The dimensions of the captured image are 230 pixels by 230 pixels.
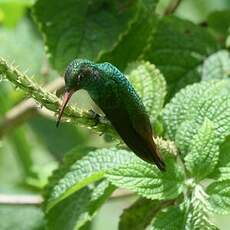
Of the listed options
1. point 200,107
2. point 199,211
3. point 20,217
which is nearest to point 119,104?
point 199,211

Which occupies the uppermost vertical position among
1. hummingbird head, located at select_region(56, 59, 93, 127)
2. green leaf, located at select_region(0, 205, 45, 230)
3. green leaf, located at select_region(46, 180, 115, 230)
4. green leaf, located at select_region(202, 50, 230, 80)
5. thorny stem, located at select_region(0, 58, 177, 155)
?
green leaf, located at select_region(202, 50, 230, 80)

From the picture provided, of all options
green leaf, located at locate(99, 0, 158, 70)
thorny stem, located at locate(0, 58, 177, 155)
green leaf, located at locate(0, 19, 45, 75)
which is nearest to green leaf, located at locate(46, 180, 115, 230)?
green leaf, located at locate(99, 0, 158, 70)

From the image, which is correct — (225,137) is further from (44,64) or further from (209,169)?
(44,64)

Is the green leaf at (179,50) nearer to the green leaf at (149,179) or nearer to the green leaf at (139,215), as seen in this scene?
the green leaf at (139,215)

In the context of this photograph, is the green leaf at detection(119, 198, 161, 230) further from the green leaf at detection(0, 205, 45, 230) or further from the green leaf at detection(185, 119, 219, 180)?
the green leaf at detection(0, 205, 45, 230)

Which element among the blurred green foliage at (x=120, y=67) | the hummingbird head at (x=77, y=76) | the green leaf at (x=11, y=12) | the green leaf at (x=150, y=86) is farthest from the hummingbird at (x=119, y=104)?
the green leaf at (x=11, y=12)

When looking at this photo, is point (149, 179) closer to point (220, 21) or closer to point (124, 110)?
point (124, 110)
